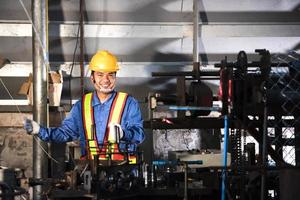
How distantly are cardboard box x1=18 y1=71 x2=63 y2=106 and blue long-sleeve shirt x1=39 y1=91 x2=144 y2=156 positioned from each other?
144 cm

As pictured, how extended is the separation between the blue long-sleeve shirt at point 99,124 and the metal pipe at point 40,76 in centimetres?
119

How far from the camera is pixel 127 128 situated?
3.38m

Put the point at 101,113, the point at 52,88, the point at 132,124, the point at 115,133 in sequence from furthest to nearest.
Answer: the point at 52,88, the point at 101,113, the point at 132,124, the point at 115,133

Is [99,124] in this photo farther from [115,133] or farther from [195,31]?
[195,31]

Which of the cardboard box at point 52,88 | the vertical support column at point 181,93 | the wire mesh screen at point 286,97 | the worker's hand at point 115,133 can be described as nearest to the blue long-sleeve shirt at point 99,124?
the worker's hand at point 115,133

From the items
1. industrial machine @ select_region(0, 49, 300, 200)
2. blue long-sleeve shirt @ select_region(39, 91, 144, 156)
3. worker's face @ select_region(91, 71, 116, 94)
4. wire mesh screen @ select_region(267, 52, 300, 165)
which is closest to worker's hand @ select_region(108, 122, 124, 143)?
industrial machine @ select_region(0, 49, 300, 200)

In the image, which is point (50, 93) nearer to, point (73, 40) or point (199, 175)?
point (73, 40)

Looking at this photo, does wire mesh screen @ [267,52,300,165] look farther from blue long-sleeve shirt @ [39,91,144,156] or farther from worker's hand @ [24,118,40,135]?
worker's hand @ [24,118,40,135]

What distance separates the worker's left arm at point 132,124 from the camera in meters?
3.30

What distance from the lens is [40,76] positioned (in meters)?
4.74

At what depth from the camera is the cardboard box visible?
4953 mm

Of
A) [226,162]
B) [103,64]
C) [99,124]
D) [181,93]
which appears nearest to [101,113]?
[99,124]

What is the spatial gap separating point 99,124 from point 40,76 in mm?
1460

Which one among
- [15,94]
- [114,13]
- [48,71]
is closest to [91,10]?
[114,13]
